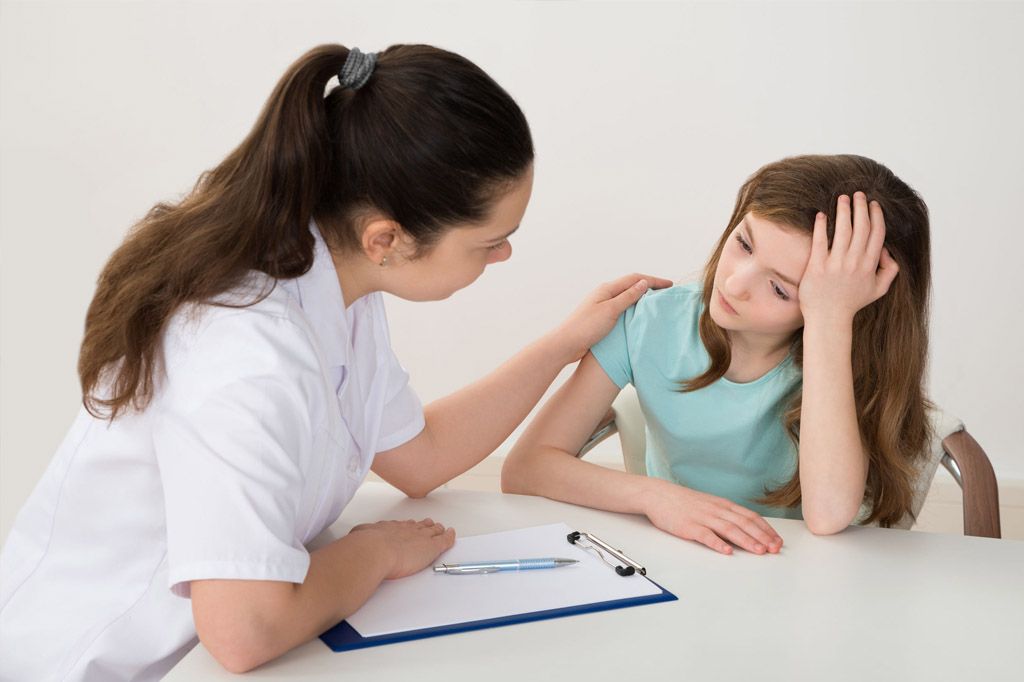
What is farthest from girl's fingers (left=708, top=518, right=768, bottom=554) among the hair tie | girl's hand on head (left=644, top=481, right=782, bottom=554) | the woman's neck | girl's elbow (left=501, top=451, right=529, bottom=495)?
the hair tie

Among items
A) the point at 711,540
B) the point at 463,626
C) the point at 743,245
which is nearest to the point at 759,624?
the point at 711,540

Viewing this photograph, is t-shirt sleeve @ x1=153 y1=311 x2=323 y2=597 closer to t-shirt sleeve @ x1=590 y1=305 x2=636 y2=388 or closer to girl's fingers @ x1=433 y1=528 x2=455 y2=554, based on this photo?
girl's fingers @ x1=433 y1=528 x2=455 y2=554

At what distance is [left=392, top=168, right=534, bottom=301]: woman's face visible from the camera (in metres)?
1.26

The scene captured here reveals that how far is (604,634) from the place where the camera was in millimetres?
1147

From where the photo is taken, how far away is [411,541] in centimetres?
130

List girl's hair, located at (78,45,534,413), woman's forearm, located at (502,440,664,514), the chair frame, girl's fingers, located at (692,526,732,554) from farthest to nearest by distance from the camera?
the chair frame → woman's forearm, located at (502,440,664,514) → girl's fingers, located at (692,526,732,554) → girl's hair, located at (78,45,534,413)

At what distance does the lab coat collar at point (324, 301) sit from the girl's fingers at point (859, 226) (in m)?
0.73

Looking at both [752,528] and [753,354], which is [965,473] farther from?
[752,528]

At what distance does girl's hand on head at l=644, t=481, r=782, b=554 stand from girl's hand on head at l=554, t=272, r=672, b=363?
34 centimetres

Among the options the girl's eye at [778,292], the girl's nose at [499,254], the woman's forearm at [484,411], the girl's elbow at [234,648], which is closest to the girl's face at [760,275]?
the girl's eye at [778,292]

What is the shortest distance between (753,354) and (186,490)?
1.03 m

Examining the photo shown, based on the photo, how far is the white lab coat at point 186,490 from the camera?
3.41 ft

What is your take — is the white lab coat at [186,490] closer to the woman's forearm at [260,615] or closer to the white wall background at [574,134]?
the woman's forearm at [260,615]

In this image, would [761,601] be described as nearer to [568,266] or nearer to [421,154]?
[421,154]
